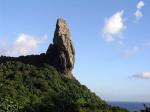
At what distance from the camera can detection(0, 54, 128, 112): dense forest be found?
13699 cm

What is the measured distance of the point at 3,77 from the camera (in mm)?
165125

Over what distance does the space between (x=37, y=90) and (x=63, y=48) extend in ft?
54.5

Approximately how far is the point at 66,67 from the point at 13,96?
99.3 ft

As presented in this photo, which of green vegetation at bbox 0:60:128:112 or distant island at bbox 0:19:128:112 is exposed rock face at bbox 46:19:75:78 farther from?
green vegetation at bbox 0:60:128:112

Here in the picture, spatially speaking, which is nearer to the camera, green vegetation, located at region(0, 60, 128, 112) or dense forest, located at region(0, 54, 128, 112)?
green vegetation, located at region(0, 60, 128, 112)

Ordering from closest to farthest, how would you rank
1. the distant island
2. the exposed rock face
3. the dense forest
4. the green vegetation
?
the green vegetation < the dense forest < the distant island < the exposed rock face

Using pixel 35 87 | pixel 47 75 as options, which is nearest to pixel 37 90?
pixel 35 87

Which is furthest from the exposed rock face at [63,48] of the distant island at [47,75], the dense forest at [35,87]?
the dense forest at [35,87]

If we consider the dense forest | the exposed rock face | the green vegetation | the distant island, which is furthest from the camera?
the exposed rock face

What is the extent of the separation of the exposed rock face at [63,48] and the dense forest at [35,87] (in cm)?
451

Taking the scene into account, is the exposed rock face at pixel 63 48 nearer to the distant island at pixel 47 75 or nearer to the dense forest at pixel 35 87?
the distant island at pixel 47 75

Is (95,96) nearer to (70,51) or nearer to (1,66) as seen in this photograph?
(70,51)

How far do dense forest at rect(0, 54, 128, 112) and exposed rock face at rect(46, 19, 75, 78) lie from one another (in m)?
4.51

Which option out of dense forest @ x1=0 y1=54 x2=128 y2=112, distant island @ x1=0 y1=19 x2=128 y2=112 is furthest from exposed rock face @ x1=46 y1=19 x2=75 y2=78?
dense forest @ x1=0 y1=54 x2=128 y2=112
